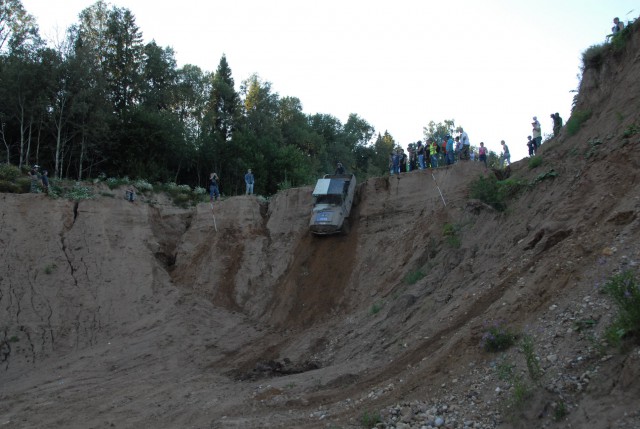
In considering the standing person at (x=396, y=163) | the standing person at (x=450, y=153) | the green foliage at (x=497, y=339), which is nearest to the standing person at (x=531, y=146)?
the standing person at (x=450, y=153)

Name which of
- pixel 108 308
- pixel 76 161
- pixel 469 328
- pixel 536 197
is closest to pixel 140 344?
pixel 108 308

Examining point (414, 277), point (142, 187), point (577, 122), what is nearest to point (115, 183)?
point (142, 187)

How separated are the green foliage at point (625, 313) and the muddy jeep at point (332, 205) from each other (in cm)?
1449

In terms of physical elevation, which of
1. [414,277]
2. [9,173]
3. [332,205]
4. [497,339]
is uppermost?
[9,173]

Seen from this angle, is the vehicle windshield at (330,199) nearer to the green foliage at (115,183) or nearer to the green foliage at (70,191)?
the green foliage at (70,191)

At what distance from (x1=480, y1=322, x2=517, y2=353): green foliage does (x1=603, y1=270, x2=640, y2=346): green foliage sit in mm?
2137

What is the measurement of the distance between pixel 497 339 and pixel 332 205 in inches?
505

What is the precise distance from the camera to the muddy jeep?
2272 centimetres

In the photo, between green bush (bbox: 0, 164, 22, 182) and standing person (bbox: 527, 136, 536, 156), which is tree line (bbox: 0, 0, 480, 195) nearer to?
green bush (bbox: 0, 164, 22, 182)

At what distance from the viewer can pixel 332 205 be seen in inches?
907

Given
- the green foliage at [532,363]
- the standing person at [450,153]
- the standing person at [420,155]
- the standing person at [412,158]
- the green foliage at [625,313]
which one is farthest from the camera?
the standing person at [412,158]

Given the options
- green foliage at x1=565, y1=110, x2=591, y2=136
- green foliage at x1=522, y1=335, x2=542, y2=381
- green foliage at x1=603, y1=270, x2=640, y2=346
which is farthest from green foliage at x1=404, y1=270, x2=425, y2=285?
green foliage at x1=603, y1=270, x2=640, y2=346

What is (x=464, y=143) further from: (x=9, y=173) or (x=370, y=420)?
(x=9, y=173)

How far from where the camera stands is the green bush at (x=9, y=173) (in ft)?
82.2
